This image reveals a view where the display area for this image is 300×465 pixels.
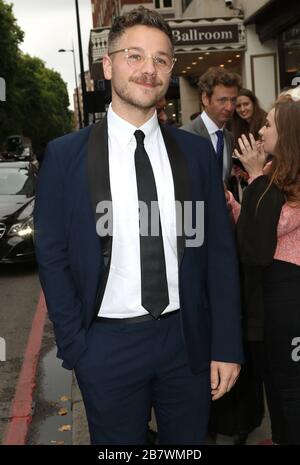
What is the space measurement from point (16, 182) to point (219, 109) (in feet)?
21.2

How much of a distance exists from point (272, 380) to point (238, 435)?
0.71 m

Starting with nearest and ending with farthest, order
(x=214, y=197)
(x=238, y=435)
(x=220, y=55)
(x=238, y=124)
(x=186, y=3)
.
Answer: (x=214, y=197) → (x=238, y=435) → (x=238, y=124) → (x=220, y=55) → (x=186, y=3)

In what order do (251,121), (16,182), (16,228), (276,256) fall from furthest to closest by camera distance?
(16,182) < (16,228) < (251,121) < (276,256)

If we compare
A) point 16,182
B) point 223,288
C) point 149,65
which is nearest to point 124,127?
point 149,65

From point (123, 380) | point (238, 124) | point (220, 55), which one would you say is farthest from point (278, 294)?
point (220, 55)

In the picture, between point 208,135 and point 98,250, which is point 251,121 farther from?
point 98,250

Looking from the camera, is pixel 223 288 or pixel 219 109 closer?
pixel 223 288

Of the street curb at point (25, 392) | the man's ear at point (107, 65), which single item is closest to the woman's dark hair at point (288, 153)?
the man's ear at point (107, 65)

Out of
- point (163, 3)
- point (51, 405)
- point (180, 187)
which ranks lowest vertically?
point (51, 405)

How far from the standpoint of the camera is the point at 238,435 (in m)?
3.27

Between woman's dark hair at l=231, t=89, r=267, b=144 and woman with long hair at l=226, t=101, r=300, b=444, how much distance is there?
1552 millimetres

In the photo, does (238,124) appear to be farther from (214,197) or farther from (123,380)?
(123,380)

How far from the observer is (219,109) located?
3895mm

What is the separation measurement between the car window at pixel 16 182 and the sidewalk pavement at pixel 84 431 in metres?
5.46
